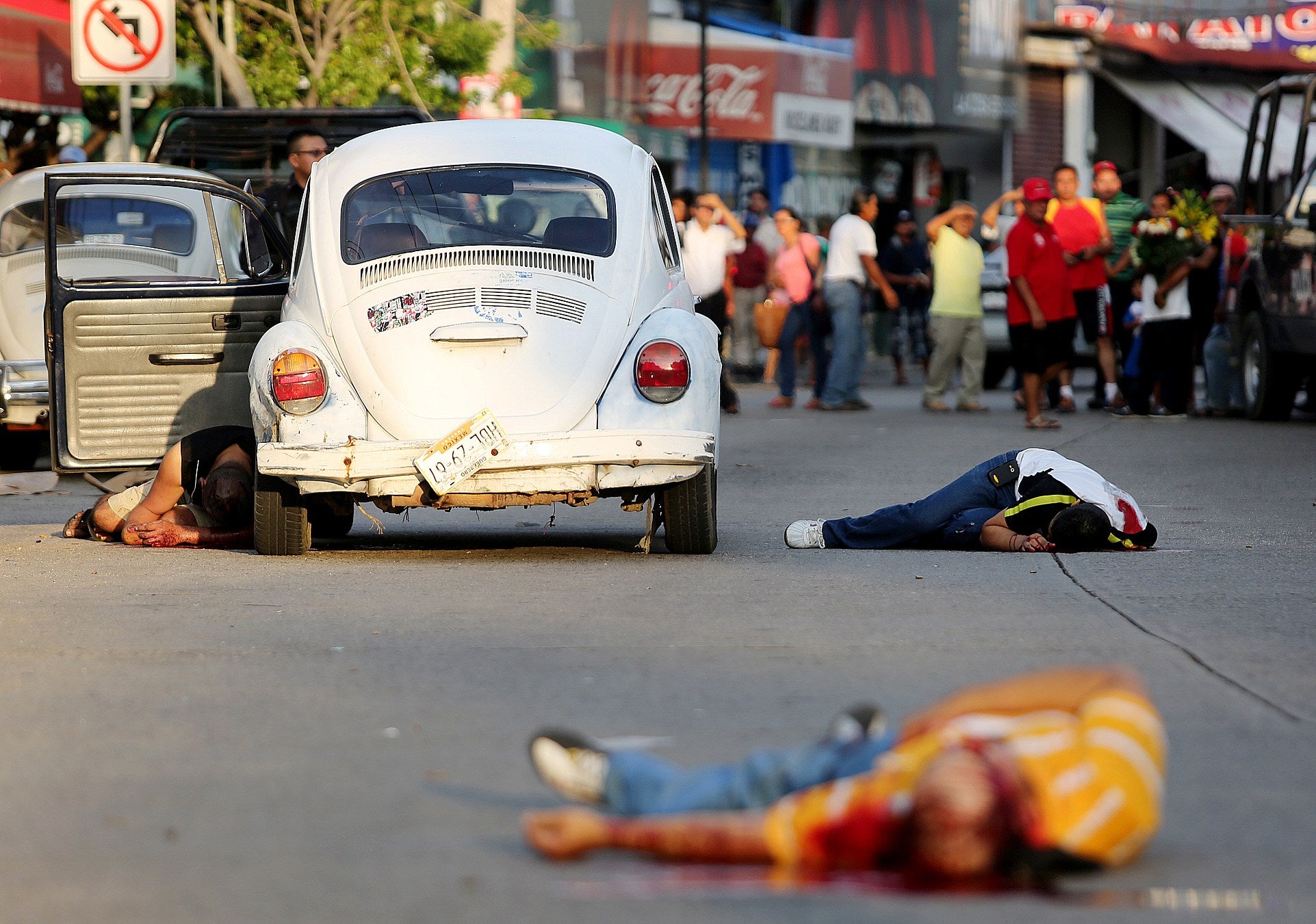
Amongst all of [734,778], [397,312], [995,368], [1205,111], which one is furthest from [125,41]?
[1205,111]

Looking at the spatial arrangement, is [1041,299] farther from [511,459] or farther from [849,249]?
[511,459]

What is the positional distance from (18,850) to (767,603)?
3376mm

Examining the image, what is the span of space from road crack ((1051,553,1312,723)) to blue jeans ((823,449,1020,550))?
0.92m

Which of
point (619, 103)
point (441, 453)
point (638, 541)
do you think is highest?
point (619, 103)

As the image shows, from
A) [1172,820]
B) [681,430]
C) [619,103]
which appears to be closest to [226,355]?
[681,430]

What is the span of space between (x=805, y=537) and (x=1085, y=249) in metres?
8.72

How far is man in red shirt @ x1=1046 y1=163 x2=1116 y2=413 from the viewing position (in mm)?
16328

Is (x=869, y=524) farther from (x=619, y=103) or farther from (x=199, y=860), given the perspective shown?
(x=619, y=103)

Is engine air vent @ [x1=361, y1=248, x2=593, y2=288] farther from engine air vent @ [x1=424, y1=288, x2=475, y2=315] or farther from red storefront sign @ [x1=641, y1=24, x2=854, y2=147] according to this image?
red storefront sign @ [x1=641, y1=24, x2=854, y2=147]

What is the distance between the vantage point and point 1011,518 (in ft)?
26.6

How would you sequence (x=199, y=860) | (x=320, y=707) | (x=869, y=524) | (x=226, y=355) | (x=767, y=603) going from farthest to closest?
1. (x=226, y=355)
2. (x=869, y=524)
3. (x=767, y=603)
4. (x=320, y=707)
5. (x=199, y=860)

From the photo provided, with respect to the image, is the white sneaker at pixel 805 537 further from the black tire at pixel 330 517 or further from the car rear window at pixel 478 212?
the black tire at pixel 330 517

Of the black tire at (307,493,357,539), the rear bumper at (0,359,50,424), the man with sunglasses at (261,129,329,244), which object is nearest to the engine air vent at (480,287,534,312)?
the black tire at (307,493,357,539)

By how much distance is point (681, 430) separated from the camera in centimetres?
753
